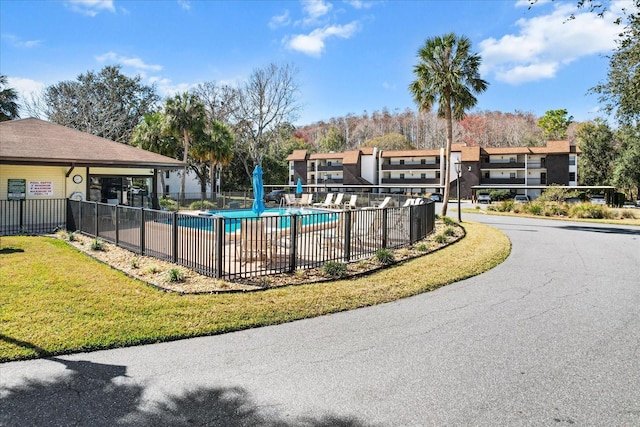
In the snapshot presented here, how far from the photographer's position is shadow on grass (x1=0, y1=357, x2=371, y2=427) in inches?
137

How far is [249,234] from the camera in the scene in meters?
10.1

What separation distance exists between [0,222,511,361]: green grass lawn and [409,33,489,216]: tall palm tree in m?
15.5

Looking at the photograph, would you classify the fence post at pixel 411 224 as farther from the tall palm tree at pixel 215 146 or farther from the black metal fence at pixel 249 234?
the tall palm tree at pixel 215 146

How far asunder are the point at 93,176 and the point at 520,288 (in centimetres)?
1788

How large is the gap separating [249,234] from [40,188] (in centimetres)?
1132

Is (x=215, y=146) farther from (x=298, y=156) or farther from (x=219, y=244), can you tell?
(x=298, y=156)

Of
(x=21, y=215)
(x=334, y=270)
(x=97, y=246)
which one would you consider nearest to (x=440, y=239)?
(x=334, y=270)

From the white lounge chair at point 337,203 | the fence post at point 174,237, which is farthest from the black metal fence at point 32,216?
the white lounge chair at point 337,203

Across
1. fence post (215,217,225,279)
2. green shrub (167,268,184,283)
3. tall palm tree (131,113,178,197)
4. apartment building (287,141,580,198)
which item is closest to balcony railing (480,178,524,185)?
apartment building (287,141,580,198)

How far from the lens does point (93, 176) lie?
18.5 m

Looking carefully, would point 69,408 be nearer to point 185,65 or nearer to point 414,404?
point 414,404

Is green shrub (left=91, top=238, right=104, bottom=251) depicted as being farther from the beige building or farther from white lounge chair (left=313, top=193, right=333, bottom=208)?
white lounge chair (left=313, top=193, right=333, bottom=208)

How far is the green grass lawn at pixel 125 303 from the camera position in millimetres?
5336

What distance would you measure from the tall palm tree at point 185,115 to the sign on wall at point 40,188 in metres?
17.0
